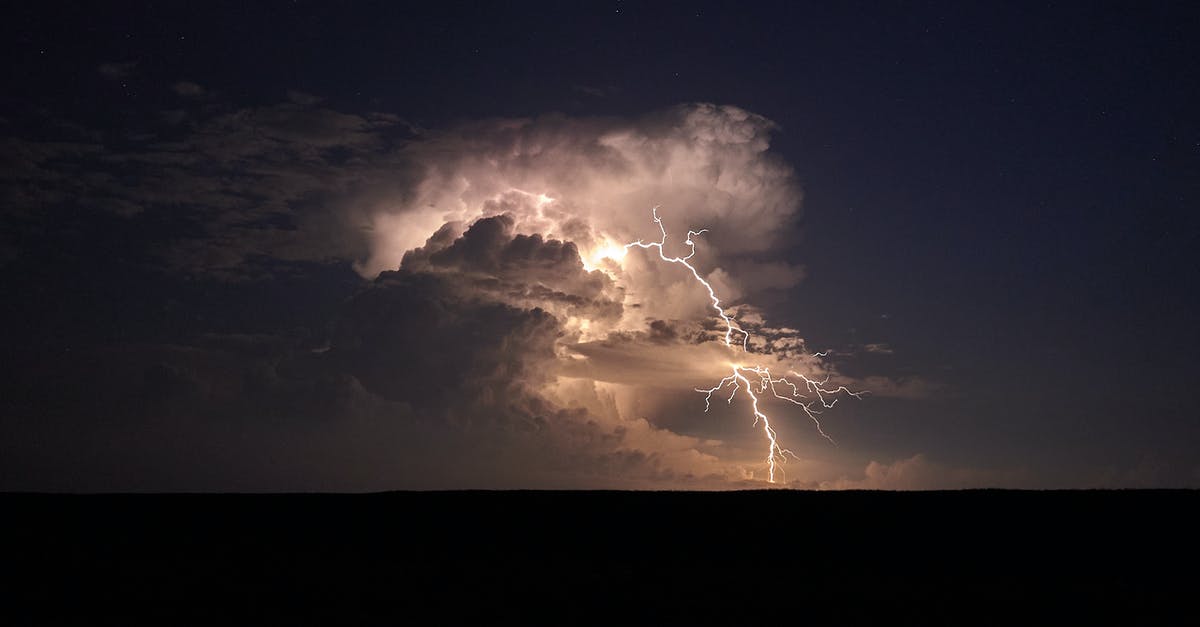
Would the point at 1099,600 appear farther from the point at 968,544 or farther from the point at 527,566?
the point at 527,566

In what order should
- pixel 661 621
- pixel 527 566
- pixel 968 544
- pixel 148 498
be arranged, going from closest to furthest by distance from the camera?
pixel 661 621 < pixel 527 566 < pixel 968 544 < pixel 148 498

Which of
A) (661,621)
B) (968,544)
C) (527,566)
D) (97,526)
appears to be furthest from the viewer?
(97,526)

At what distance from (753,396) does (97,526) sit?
17.5 m

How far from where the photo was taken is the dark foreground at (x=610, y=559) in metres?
11.3

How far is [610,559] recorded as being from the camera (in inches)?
563

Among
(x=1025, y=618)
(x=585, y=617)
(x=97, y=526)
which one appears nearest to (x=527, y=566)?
(x=585, y=617)

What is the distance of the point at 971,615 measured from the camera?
11.0 meters

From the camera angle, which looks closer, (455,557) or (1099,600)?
(1099,600)

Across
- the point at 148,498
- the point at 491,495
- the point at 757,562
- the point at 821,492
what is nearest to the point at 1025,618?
the point at 757,562

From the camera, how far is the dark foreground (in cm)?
1134

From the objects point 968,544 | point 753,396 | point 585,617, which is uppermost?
point 753,396

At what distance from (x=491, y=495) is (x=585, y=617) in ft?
30.9

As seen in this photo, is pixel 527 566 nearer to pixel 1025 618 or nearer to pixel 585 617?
pixel 585 617

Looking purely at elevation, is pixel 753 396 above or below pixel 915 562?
above
